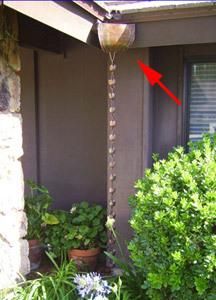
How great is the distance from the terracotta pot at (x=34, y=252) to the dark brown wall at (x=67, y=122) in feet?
2.70

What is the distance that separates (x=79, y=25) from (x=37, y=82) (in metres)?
1.69

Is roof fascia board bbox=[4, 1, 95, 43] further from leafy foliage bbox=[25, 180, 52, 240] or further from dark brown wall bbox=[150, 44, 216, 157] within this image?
leafy foliage bbox=[25, 180, 52, 240]

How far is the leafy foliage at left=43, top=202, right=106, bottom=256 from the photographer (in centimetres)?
331

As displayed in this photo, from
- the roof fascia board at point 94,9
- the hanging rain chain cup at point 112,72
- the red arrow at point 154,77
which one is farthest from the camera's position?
the red arrow at point 154,77

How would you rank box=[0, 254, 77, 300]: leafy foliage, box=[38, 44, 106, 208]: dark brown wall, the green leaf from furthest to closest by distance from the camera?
box=[38, 44, 106, 208]: dark brown wall
the green leaf
box=[0, 254, 77, 300]: leafy foliage

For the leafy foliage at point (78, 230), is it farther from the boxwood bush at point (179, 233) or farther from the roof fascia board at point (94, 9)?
the roof fascia board at point (94, 9)

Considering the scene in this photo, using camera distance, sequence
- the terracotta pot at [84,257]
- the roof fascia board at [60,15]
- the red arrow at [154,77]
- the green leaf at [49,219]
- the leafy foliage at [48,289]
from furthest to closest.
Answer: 1. the green leaf at [49,219]
2. the terracotta pot at [84,257]
3. the red arrow at [154,77]
4. the leafy foliage at [48,289]
5. the roof fascia board at [60,15]

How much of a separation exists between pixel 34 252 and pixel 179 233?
1.61m

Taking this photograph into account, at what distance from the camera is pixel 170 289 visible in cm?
242

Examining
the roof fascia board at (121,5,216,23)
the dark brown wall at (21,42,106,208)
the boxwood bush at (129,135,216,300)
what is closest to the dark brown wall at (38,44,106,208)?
the dark brown wall at (21,42,106,208)

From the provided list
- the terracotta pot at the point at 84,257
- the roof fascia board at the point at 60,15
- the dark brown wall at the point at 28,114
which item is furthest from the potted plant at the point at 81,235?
the roof fascia board at the point at 60,15

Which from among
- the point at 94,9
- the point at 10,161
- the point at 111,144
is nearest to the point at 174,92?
the point at 111,144

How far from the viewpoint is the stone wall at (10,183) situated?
2.73 metres

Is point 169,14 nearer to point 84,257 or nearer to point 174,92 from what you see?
point 174,92
